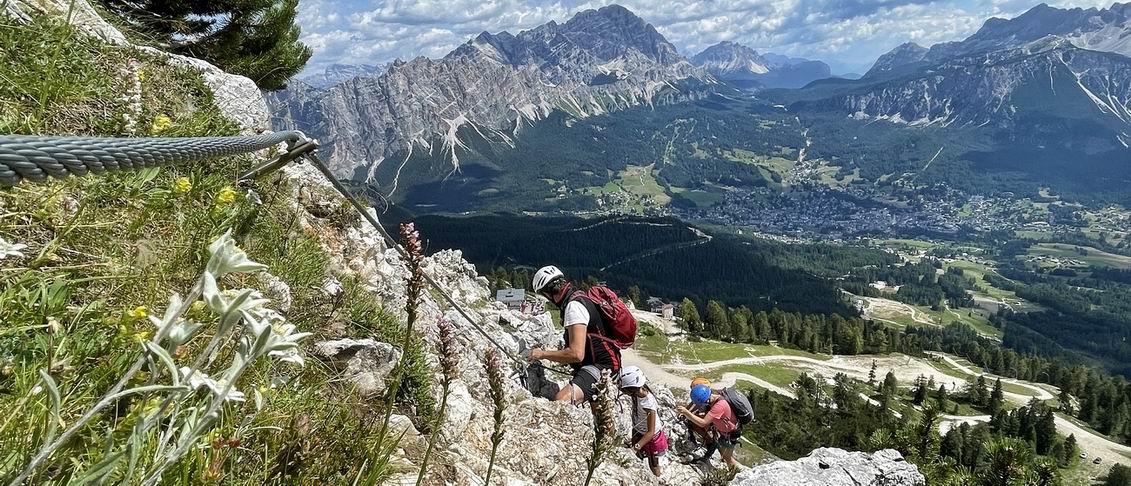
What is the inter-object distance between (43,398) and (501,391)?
4.99 feet

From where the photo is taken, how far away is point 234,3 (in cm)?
1541

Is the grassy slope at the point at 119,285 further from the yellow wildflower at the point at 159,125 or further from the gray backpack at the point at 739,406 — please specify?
the gray backpack at the point at 739,406

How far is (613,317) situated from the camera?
8.12 metres

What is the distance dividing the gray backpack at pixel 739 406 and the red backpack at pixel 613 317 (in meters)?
4.47

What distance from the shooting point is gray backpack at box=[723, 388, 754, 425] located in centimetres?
1133

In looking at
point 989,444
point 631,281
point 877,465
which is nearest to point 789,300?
point 631,281

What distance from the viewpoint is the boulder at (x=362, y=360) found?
4.45 m

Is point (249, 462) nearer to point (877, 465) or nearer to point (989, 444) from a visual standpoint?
point (877, 465)

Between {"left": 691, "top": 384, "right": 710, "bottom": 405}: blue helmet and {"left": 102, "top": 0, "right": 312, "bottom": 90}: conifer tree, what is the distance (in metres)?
14.0

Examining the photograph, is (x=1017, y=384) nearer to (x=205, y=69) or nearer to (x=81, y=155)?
(x=205, y=69)

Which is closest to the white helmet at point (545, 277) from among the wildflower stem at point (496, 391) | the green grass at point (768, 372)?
the wildflower stem at point (496, 391)

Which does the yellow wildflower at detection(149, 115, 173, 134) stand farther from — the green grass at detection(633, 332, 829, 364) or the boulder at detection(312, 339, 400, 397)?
the green grass at detection(633, 332, 829, 364)

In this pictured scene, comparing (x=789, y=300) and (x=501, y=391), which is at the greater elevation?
(x=501, y=391)

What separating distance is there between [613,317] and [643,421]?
226cm
